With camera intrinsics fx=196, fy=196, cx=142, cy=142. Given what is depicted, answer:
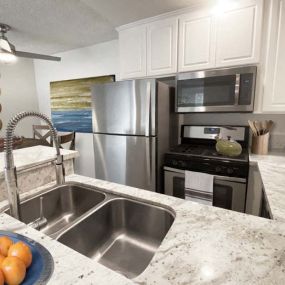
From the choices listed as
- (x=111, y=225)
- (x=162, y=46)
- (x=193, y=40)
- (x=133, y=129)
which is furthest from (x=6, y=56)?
(x=111, y=225)

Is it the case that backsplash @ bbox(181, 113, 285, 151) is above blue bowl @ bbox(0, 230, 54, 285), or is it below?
above

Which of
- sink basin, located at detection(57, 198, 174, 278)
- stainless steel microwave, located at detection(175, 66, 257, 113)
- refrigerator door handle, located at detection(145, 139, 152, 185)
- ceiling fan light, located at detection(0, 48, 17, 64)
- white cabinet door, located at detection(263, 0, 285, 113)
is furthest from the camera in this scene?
refrigerator door handle, located at detection(145, 139, 152, 185)

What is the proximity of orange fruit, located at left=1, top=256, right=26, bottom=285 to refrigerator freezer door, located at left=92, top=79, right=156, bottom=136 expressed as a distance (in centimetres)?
156

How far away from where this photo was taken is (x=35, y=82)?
4.21 m

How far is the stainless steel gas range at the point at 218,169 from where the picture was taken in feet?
5.48

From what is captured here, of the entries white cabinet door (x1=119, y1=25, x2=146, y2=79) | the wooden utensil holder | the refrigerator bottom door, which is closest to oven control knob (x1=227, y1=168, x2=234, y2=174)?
the wooden utensil holder

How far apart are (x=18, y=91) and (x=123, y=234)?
401cm

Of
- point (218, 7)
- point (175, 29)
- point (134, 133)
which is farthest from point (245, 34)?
point (134, 133)

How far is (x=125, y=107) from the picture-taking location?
2062 millimetres

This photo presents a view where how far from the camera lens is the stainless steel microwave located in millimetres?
1766

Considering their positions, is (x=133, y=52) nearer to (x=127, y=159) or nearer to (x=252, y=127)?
(x=127, y=159)

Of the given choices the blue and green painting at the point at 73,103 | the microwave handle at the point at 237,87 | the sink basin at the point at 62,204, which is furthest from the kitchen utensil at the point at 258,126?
Answer: the blue and green painting at the point at 73,103

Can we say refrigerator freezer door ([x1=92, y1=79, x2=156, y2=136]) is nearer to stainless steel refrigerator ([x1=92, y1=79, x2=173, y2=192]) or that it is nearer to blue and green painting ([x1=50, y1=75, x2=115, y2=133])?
stainless steel refrigerator ([x1=92, y1=79, x2=173, y2=192])

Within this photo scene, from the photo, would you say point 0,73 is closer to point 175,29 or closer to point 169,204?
point 175,29
